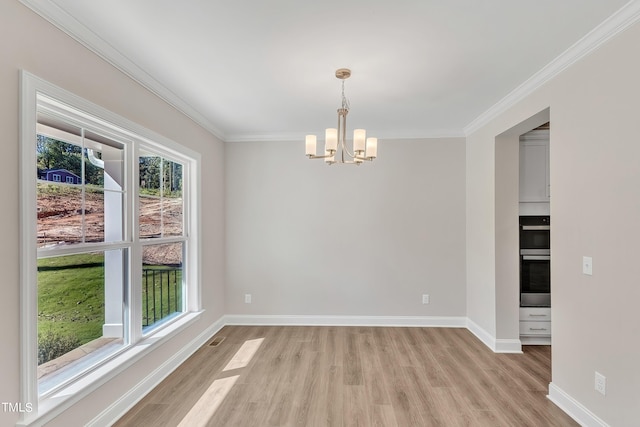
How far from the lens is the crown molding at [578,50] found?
1822mm

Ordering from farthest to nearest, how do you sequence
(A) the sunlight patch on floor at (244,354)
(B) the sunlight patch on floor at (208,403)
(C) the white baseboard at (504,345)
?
(C) the white baseboard at (504,345) → (A) the sunlight patch on floor at (244,354) → (B) the sunlight patch on floor at (208,403)

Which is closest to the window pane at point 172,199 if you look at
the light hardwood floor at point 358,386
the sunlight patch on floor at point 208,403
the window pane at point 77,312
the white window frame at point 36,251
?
the white window frame at point 36,251

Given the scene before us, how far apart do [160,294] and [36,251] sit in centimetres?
160

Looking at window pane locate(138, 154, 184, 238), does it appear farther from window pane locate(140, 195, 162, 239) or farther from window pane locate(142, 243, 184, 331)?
window pane locate(142, 243, 184, 331)

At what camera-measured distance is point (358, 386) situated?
107 inches

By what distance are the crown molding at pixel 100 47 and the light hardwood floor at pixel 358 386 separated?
2.65 m

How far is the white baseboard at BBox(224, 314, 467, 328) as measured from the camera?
14.0ft

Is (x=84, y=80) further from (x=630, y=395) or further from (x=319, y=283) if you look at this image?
(x=630, y=395)

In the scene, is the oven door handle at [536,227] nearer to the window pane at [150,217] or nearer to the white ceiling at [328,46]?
the white ceiling at [328,46]

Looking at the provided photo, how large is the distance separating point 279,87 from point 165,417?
2897mm

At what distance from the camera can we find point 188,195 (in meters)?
3.64

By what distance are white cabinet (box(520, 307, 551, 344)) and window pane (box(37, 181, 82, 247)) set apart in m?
4.41

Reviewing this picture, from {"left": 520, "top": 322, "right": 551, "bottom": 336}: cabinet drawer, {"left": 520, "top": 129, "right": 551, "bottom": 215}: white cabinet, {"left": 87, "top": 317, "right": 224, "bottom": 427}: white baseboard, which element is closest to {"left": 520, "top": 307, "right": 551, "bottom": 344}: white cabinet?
{"left": 520, "top": 322, "right": 551, "bottom": 336}: cabinet drawer

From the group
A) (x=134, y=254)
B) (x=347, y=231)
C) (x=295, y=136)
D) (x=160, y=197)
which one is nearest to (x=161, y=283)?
(x=134, y=254)
